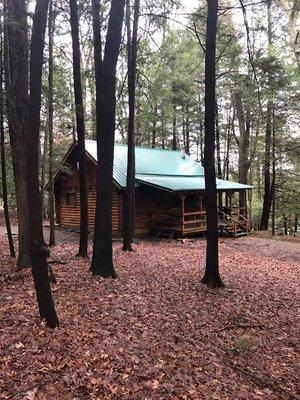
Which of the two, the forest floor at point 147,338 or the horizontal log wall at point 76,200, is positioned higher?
the horizontal log wall at point 76,200

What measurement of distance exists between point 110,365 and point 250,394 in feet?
6.22

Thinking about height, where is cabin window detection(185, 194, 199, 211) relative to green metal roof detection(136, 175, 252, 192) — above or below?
below

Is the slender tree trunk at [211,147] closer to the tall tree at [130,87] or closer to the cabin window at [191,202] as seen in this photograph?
the tall tree at [130,87]

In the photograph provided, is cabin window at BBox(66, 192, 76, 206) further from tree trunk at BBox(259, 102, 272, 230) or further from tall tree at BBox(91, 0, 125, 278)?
tall tree at BBox(91, 0, 125, 278)

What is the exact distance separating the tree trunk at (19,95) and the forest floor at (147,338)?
4.60ft

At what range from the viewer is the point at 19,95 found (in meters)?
8.08

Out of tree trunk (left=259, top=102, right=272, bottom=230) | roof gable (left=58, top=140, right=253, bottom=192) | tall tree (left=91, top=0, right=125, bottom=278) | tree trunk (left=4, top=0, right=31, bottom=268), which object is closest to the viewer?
tree trunk (left=4, top=0, right=31, bottom=268)

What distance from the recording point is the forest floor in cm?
431

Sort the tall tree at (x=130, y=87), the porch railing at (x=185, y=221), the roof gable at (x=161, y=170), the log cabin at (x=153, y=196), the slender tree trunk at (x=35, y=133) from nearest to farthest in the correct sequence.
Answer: the slender tree trunk at (x=35, y=133) < the tall tree at (x=130, y=87) < the roof gable at (x=161, y=170) < the log cabin at (x=153, y=196) < the porch railing at (x=185, y=221)

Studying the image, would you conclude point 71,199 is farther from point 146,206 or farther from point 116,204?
point 146,206

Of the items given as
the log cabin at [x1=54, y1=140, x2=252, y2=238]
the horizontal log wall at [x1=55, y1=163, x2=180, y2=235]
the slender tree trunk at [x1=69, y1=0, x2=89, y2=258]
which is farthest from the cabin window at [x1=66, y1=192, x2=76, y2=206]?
the slender tree trunk at [x1=69, y1=0, x2=89, y2=258]

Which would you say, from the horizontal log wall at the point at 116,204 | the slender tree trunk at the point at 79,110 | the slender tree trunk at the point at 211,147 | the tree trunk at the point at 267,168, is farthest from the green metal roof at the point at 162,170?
the slender tree trunk at the point at 211,147

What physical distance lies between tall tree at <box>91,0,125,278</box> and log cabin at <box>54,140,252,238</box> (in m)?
9.69

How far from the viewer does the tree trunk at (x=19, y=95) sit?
8.02m
